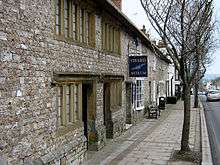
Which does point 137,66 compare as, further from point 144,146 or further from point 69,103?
point 69,103

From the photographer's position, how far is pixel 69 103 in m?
10.1

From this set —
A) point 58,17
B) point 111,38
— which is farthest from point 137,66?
point 58,17

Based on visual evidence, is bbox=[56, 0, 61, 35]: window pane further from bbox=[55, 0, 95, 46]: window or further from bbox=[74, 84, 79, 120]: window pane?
bbox=[74, 84, 79, 120]: window pane

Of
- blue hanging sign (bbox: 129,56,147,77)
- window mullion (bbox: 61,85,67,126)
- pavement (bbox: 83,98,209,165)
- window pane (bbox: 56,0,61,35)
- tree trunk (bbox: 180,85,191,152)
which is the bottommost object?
pavement (bbox: 83,98,209,165)

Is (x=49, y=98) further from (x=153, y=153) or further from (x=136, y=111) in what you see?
(x=136, y=111)

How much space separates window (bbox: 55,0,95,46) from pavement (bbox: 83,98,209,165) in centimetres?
388

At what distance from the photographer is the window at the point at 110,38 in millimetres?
14028

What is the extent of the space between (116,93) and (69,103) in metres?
6.27

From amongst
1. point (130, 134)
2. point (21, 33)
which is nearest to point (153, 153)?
point (130, 134)

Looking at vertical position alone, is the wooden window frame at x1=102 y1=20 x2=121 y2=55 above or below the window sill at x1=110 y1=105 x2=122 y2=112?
above

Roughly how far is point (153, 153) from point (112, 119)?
312cm

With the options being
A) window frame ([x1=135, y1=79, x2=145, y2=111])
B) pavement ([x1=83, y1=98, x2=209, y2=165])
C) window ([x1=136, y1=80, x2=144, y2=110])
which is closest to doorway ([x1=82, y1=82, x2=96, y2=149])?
pavement ([x1=83, y1=98, x2=209, y2=165])

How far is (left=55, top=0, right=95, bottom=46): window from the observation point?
9.38m

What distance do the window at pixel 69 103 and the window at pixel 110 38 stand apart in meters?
3.73
